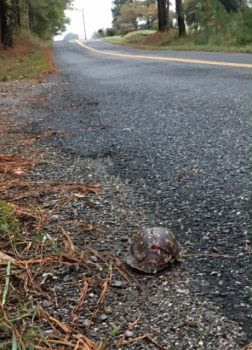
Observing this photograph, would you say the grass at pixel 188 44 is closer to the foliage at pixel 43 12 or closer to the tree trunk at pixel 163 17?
the tree trunk at pixel 163 17

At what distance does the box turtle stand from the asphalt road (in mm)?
96

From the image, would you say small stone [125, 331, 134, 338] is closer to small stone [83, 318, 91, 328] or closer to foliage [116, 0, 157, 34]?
small stone [83, 318, 91, 328]

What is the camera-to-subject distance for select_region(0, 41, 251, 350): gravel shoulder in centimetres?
162

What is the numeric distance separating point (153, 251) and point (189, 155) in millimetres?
1486

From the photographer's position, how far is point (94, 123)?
475 cm

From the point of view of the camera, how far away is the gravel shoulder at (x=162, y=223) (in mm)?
1624

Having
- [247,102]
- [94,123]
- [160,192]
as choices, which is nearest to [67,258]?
[160,192]

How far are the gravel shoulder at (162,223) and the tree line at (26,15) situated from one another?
17.1 meters

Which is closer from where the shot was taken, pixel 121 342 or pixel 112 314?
pixel 121 342

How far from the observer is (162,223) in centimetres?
236

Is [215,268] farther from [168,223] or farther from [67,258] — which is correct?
[67,258]

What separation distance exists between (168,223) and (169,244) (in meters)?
0.37

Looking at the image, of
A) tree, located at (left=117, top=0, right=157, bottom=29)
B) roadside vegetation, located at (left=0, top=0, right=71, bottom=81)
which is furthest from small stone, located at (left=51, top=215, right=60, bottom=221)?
tree, located at (left=117, top=0, right=157, bottom=29)

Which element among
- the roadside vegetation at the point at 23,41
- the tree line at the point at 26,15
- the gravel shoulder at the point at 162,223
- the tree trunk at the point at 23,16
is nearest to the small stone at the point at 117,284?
the gravel shoulder at the point at 162,223
